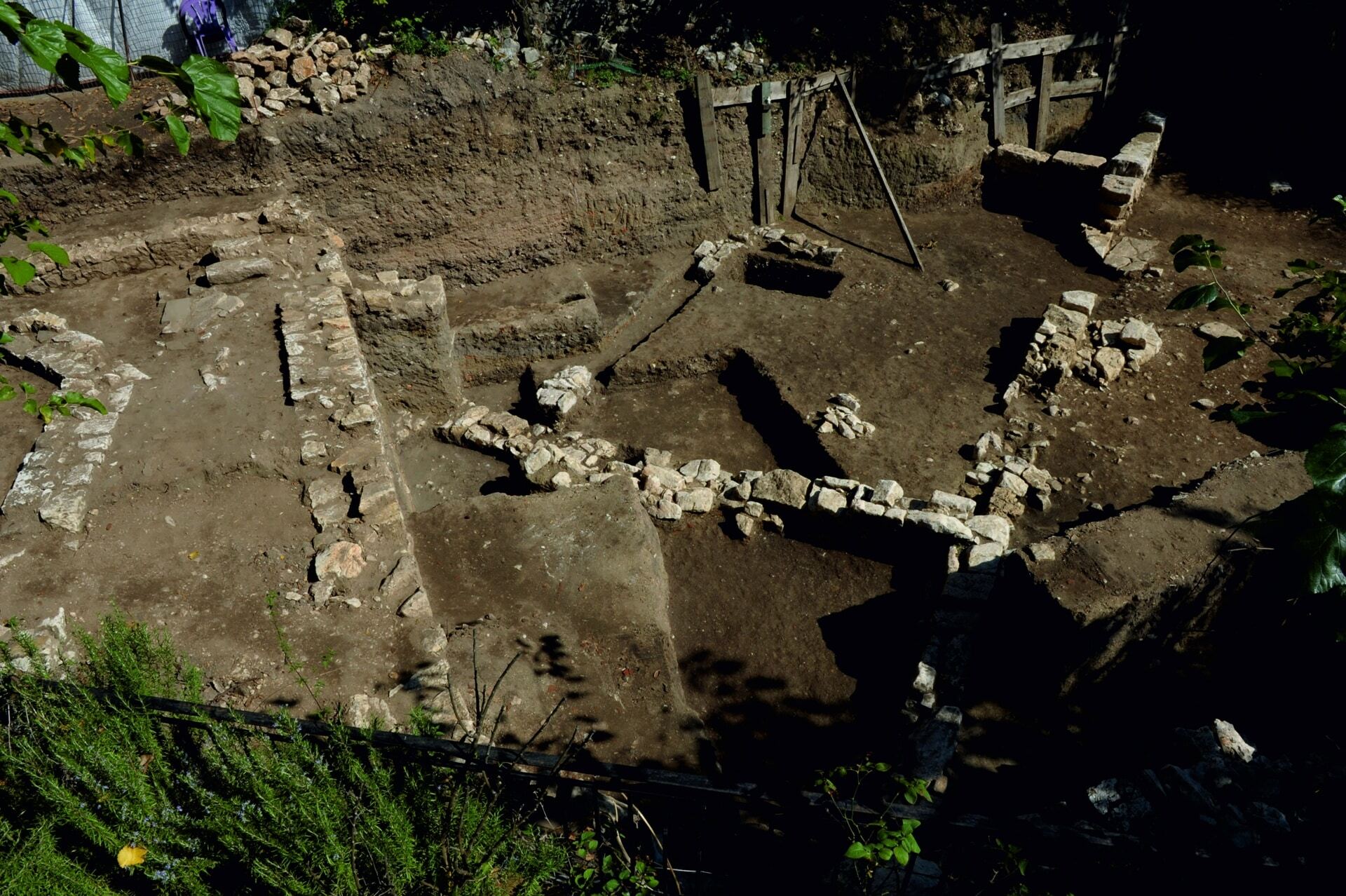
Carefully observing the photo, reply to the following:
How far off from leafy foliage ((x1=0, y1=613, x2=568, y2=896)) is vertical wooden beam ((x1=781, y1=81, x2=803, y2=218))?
8923 millimetres

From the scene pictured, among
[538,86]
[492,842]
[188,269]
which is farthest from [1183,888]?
[538,86]

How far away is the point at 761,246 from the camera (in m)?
9.89

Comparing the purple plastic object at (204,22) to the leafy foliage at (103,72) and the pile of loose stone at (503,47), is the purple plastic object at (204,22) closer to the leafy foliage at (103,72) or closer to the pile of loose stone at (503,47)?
the pile of loose stone at (503,47)

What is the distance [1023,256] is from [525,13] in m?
6.39

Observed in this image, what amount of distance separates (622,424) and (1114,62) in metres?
8.70

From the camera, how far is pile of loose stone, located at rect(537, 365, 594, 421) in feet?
24.9

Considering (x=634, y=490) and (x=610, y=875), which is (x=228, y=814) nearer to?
(x=610, y=875)

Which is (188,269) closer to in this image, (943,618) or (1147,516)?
(943,618)

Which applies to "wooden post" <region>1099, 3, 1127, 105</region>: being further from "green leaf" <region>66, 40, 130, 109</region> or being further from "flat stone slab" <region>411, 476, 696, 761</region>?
"green leaf" <region>66, 40, 130, 109</region>

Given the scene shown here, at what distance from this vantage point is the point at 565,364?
8453mm

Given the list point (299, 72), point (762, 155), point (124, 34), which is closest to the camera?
point (299, 72)

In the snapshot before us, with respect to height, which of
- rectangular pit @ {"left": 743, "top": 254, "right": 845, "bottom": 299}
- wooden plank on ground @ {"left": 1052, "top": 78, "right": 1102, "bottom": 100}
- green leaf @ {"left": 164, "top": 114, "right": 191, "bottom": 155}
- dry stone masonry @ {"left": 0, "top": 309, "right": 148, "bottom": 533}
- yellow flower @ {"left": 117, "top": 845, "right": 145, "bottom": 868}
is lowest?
rectangular pit @ {"left": 743, "top": 254, "right": 845, "bottom": 299}

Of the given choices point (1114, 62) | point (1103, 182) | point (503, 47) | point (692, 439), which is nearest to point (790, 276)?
point (692, 439)

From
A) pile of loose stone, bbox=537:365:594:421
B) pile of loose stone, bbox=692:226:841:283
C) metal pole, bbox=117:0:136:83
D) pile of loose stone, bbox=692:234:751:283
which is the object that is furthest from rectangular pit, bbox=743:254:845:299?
metal pole, bbox=117:0:136:83
